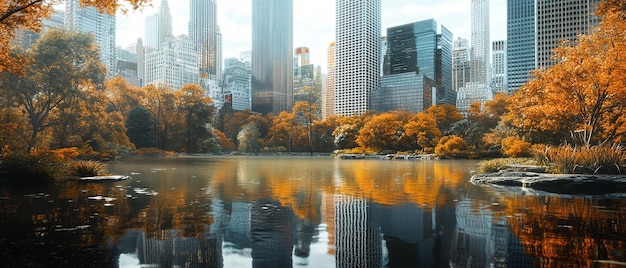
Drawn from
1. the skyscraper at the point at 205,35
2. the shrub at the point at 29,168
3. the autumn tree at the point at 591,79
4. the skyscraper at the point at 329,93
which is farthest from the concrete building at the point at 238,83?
the shrub at the point at 29,168

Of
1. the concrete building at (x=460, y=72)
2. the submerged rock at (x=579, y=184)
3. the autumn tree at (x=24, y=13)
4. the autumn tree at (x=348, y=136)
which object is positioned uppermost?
the concrete building at (x=460, y=72)

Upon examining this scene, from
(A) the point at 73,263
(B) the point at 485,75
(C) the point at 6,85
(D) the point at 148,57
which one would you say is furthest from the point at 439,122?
(B) the point at 485,75

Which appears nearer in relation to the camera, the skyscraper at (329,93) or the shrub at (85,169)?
the shrub at (85,169)

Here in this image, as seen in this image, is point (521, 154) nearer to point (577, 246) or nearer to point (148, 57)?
point (577, 246)

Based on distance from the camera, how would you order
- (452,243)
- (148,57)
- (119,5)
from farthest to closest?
(148,57), (119,5), (452,243)

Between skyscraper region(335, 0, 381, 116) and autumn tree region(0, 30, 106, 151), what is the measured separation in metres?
109

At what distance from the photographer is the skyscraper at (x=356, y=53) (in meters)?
136

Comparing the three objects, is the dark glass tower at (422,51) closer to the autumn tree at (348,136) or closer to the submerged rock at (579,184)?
the autumn tree at (348,136)

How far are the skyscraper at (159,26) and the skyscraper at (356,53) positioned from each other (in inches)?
3235

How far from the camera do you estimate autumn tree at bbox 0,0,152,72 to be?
11.2 metres

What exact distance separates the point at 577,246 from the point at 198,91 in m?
52.6

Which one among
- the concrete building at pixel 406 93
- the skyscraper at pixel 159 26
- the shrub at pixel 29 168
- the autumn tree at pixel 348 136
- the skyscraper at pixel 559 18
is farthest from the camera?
the skyscraper at pixel 159 26

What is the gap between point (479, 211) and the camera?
319 inches

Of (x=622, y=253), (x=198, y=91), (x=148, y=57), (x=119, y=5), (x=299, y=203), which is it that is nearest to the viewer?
(x=622, y=253)
